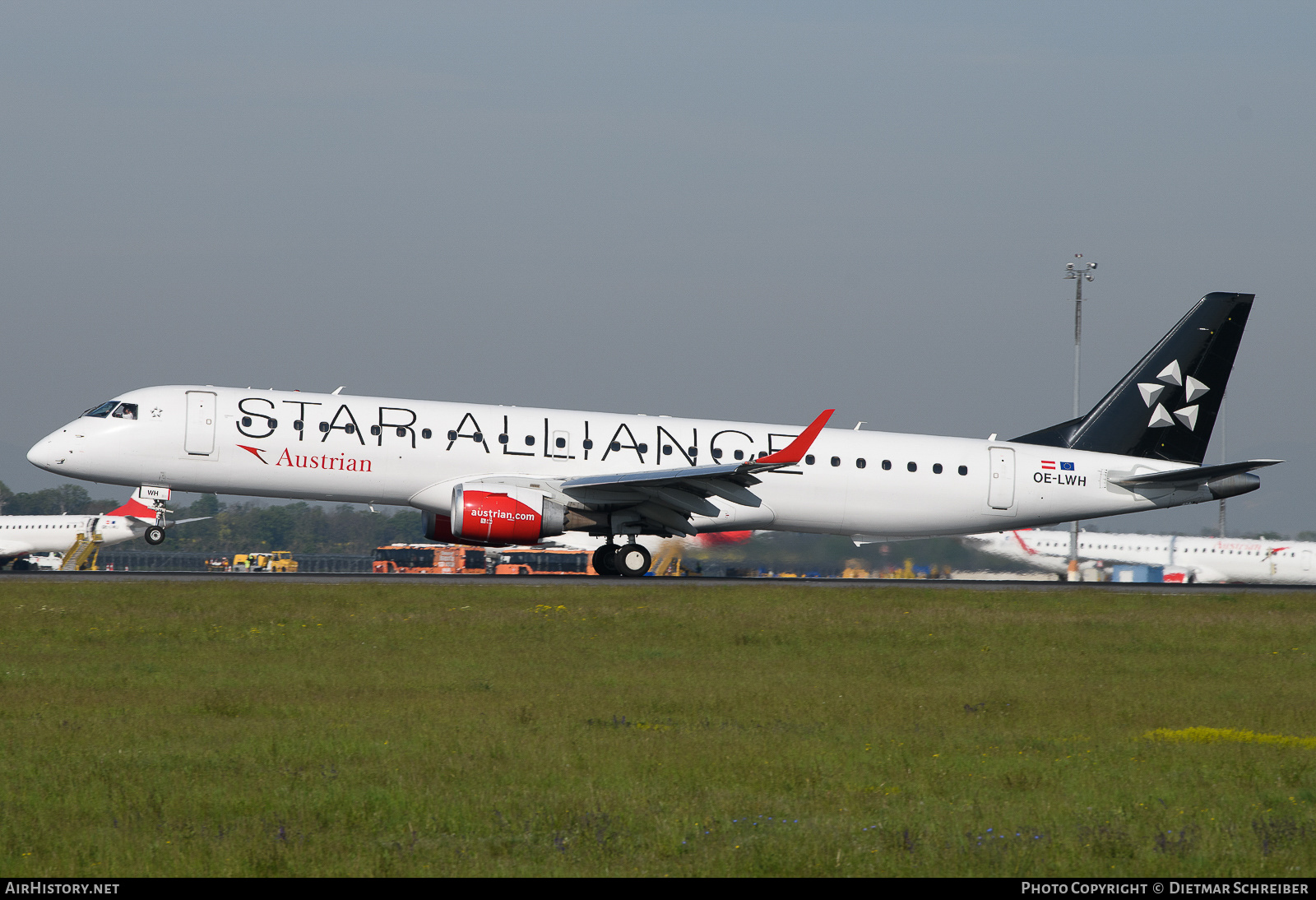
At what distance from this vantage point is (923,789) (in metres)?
9.88

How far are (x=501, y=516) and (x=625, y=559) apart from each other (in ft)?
12.7

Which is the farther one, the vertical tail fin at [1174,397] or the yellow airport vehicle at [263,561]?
the yellow airport vehicle at [263,561]

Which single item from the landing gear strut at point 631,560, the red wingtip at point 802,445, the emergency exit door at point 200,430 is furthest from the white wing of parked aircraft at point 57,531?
the red wingtip at point 802,445

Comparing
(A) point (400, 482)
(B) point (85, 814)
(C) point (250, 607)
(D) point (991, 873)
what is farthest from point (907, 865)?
(A) point (400, 482)

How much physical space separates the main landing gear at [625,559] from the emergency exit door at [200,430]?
9.47 m

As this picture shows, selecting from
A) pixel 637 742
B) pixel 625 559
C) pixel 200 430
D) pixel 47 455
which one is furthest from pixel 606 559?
pixel 637 742

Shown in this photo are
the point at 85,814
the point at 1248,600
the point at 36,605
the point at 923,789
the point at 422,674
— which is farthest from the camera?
the point at 1248,600

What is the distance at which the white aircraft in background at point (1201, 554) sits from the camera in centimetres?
5912

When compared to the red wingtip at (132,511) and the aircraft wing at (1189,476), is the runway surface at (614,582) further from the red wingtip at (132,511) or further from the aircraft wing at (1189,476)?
the red wingtip at (132,511)

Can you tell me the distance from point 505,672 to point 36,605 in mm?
10217

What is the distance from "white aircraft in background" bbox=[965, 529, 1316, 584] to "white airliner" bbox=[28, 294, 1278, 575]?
2060 centimetres

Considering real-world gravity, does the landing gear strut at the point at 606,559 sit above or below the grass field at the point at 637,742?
above

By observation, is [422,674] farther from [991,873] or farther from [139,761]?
[991,873]

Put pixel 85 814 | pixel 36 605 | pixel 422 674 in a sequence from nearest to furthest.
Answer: pixel 85 814
pixel 422 674
pixel 36 605
